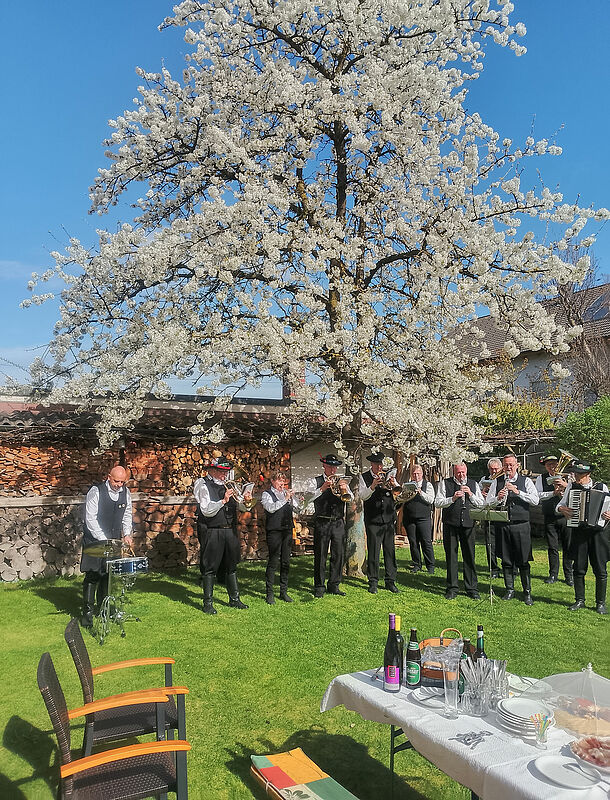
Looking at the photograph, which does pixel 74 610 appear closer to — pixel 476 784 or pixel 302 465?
pixel 302 465

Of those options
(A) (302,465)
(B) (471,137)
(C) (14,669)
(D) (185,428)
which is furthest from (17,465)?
(B) (471,137)

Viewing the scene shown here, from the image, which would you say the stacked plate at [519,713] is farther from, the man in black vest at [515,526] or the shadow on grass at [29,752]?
the man in black vest at [515,526]

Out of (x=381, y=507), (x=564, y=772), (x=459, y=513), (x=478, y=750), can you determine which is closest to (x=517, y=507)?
(x=459, y=513)

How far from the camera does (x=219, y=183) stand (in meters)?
9.50

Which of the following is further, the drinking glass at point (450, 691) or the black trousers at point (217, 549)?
the black trousers at point (217, 549)

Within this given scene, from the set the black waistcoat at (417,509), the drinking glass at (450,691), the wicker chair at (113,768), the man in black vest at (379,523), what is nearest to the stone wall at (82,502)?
the black waistcoat at (417,509)

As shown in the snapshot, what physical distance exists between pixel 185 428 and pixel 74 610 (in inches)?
149

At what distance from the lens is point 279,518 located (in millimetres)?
9164

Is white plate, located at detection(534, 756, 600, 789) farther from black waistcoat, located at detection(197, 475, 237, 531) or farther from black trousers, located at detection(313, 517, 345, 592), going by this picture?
black trousers, located at detection(313, 517, 345, 592)

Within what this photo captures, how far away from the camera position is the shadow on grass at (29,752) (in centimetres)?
412

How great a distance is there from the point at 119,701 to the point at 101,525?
4635mm

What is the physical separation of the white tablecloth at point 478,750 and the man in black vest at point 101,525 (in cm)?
514

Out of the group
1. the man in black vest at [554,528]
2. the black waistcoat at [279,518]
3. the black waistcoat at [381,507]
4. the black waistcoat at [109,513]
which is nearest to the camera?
the black waistcoat at [109,513]

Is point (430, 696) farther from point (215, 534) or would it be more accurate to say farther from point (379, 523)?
point (379, 523)
